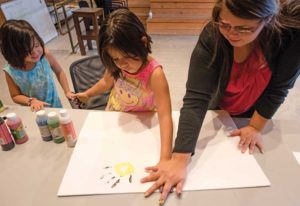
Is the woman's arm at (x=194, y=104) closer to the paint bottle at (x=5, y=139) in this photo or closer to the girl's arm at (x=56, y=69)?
the paint bottle at (x=5, y=139)

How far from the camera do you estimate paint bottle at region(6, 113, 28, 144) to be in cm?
79


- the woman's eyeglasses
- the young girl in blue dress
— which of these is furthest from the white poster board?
the woman's eyeglasses

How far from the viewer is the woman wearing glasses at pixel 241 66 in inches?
24.9

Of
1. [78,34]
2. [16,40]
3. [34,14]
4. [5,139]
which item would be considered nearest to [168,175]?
[5,139]

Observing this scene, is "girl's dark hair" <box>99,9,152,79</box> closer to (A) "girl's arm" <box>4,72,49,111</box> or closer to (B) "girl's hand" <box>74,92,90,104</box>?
(B) "girl's hand" <box>74,92,90,104</box>

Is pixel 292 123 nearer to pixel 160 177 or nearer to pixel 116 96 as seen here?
pixel 160 177

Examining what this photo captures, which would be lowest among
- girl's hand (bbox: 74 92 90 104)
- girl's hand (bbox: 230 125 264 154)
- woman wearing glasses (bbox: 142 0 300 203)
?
girl's hand (bbox: 74 92 90 104)

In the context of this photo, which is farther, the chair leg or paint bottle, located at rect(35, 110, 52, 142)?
the chair leg

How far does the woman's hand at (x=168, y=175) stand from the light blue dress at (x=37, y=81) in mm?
872

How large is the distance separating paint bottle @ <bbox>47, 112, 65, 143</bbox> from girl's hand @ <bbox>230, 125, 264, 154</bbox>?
592 millimetres

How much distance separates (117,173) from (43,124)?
0.31 metres

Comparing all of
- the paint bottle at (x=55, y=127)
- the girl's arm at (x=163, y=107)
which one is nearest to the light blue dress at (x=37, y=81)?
the paint bottle at (x=55, y=127)

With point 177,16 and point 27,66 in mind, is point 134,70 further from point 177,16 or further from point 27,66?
point 177,16

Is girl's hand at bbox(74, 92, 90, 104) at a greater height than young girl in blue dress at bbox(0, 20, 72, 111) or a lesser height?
lesser
